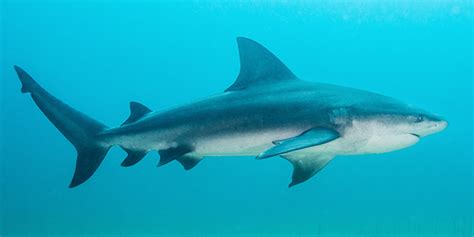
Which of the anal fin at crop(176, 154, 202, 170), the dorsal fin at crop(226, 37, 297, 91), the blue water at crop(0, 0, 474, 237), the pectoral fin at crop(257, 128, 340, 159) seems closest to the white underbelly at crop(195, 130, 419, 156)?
the anal fin at crop(176, 154, 202, 170)

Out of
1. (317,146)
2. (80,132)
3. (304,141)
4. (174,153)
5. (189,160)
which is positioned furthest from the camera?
(80,132)

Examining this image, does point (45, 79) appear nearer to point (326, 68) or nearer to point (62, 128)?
point (326, 68)

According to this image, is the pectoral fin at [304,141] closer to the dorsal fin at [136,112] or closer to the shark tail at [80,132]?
the dorsal fin at [136,112]

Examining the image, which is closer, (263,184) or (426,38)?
(426,38)

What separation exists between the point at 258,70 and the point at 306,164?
4.58ft

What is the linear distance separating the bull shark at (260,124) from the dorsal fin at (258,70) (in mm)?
13

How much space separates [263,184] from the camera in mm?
75750

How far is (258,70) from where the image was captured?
19.8 ft

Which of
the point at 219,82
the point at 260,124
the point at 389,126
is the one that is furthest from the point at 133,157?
the point at 219,82

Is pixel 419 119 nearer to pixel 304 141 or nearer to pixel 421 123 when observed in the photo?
pixel 421 123

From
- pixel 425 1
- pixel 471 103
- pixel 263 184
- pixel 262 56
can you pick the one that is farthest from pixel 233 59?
pixel 262 56

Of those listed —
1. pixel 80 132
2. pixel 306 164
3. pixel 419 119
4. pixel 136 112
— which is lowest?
pixel 306 164

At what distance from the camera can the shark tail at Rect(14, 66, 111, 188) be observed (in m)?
5.82

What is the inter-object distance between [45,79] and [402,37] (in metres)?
46.5
